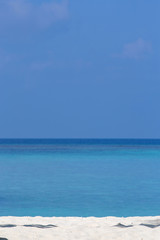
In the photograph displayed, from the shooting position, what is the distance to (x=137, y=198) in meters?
18.1
